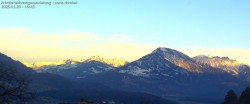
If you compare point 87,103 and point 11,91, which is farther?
point 87,103

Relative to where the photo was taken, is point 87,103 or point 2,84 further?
point 87,103

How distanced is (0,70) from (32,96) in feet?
10.0

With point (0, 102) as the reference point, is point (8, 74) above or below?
above

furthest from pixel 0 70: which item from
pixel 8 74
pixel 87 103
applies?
pixel 87 103

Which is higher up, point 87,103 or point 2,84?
point 2,84

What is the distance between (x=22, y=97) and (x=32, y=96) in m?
0.94

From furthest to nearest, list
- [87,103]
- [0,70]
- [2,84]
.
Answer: [87,103] < [0,70] < [2,84]

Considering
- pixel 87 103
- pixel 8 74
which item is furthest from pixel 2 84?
pixel 87 103

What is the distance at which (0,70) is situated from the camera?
31797 mm

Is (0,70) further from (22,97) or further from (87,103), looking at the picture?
(87,103)

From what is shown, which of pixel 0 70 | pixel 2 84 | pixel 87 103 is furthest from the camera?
pixel 87 103

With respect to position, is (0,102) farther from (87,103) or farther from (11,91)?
(87,103)

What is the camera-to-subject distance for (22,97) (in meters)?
31.4

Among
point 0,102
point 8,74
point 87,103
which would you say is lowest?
point 87,103
